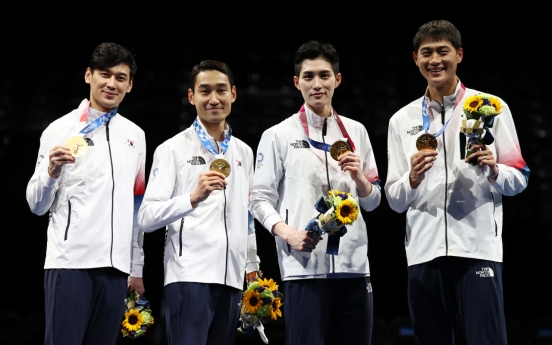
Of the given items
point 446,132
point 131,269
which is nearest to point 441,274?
point 446,132

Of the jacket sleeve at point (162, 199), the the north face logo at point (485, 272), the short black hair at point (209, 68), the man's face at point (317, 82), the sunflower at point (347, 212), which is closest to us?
the sunflower at point (347, 212)

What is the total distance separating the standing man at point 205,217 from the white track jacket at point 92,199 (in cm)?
15

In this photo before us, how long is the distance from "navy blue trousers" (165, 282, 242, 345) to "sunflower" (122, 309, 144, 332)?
0.99ft

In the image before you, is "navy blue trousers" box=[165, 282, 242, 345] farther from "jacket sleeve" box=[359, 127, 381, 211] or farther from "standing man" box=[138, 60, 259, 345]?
"jacket sleeve" box=[359, 127, 381, 211]

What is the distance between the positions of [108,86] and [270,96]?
17.2 feet

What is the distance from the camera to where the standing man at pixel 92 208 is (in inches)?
135

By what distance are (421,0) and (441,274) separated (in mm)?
6123

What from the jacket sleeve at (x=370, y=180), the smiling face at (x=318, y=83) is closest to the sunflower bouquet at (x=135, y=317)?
the jacket sleeve at (x=370, y=180)

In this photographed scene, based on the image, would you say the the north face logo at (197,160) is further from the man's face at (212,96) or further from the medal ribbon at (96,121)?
the medal ribbon at (96,121)

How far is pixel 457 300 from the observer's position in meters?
3.37

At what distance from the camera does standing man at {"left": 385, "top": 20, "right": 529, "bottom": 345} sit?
3311 mm

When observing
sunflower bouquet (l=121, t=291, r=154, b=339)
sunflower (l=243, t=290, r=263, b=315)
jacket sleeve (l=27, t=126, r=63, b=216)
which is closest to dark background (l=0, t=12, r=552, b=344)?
sunflower bouquet (l=121, t=291, r=154, b=339)

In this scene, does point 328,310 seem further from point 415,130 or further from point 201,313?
point 415,130

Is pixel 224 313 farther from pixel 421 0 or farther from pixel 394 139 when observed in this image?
pixel 421 0
